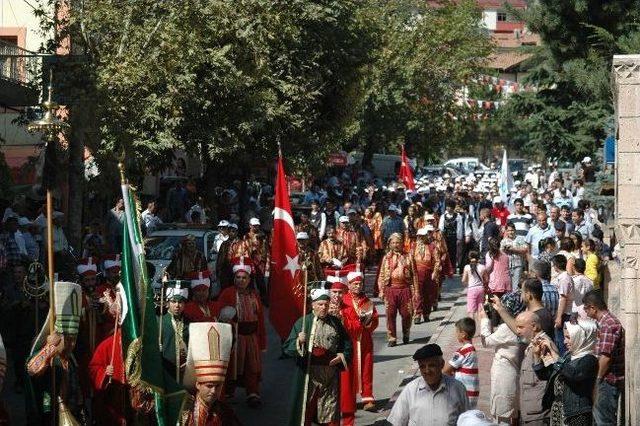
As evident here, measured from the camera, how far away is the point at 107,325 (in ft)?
46.1

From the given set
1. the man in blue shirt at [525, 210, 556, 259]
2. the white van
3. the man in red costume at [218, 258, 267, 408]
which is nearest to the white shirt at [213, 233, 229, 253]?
the man in blue shirt at [525, 210, 556, 259]

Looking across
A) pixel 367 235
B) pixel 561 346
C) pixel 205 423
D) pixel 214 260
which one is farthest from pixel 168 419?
pixel 367 235

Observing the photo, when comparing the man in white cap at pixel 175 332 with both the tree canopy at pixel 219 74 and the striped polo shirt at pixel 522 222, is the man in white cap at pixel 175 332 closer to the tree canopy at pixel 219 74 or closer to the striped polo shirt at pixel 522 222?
the tree canopy at pixel 219 74

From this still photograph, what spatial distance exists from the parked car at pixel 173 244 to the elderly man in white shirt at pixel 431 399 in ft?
41.0

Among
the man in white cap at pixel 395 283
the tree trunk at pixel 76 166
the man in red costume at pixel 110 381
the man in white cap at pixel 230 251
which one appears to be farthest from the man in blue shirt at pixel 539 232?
the man in red costume at pixel 110 381

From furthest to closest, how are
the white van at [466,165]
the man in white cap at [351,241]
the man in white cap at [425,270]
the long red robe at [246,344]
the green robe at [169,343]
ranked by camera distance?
1. the white van at [466,165]
2. the man in white cap at [351,241]
3. the man in white cap at [425,270]
4. the long red robe at [246,344]
5. the green robe at [169,343]

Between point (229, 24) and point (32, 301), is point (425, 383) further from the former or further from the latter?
point (229, 24)

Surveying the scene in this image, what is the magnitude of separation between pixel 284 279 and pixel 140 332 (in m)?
2.90

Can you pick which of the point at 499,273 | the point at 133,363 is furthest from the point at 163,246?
the point at 133,363

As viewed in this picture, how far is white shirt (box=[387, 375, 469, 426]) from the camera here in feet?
30.5

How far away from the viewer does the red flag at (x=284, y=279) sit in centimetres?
1404

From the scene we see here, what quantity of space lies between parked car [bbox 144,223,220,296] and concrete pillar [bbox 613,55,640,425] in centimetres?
1082

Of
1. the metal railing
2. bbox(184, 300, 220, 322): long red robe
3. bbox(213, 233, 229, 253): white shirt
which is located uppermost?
the metal railing

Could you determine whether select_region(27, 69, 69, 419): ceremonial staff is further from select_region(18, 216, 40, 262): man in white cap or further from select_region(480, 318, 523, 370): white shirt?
select_region(18, 216, 40, 262): man in white cap
